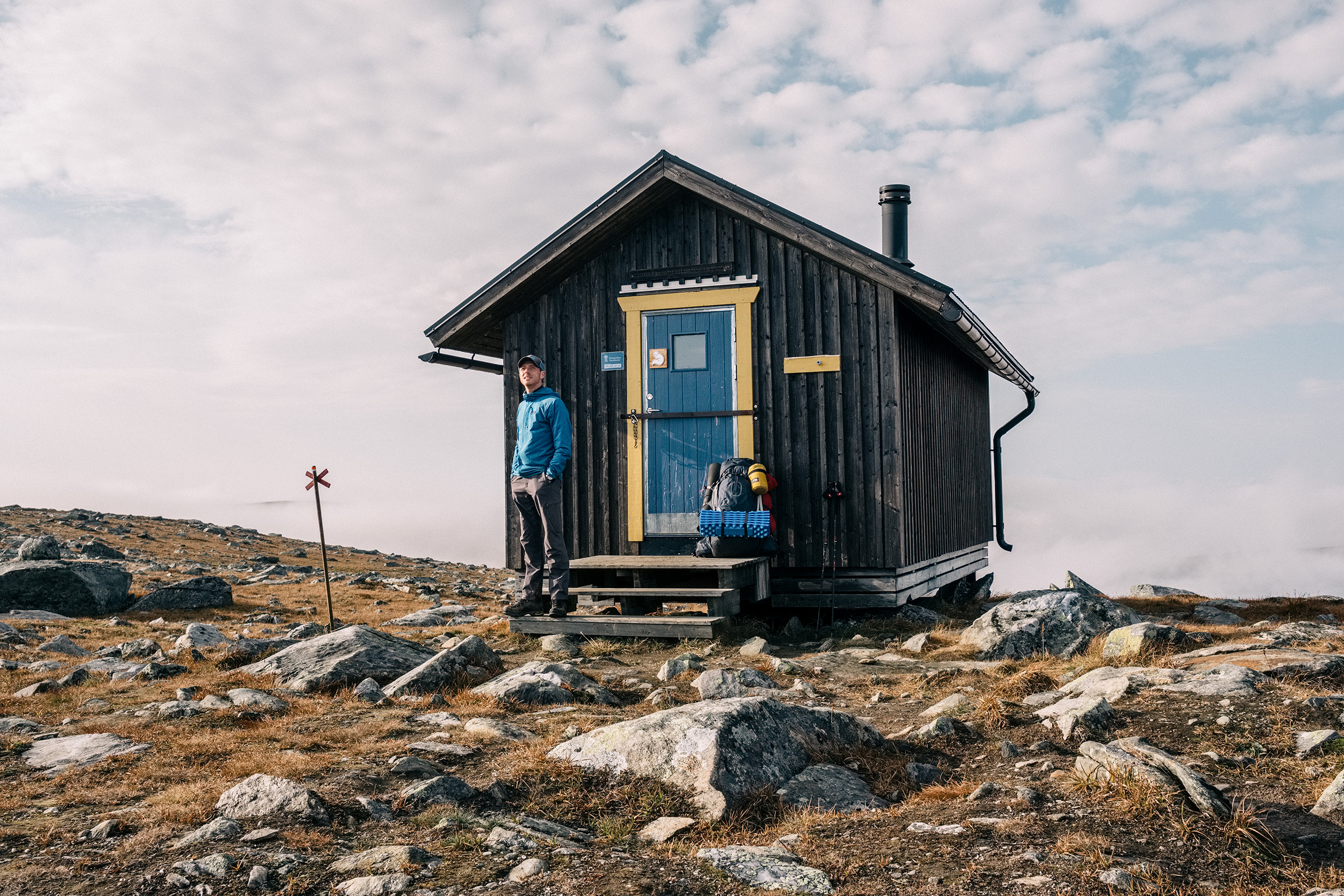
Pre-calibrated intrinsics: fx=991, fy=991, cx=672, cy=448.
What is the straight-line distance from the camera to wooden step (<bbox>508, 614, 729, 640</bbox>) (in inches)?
369

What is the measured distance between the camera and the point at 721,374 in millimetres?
11297

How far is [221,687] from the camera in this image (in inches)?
285

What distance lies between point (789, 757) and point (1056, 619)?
517 cm

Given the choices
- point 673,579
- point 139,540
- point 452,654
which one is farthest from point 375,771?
point 139,540

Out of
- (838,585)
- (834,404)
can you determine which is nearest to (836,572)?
(838,585)

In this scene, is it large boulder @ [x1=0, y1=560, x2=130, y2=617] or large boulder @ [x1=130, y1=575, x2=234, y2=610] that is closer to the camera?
large boulder @ [x1=0, y1=560, x2=130, y2=617]

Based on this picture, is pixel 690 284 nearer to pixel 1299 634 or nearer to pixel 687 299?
pixel 687 299

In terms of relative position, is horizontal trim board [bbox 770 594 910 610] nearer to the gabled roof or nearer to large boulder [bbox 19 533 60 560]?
the gabled roof

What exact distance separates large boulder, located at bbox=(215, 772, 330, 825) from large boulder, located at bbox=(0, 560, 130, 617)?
1127cm

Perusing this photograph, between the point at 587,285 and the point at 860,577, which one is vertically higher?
the point at 587,285

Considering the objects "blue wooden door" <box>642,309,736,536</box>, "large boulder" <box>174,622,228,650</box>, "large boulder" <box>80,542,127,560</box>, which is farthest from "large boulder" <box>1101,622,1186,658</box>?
"large boulder" <box>80,542,127,560</box>

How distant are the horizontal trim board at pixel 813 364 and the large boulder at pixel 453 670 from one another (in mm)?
4669

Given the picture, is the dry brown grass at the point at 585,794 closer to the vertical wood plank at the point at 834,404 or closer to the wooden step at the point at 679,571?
the wooden step at the point at 679,571

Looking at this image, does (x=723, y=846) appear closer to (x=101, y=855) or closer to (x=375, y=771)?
(x=375, y=771)
